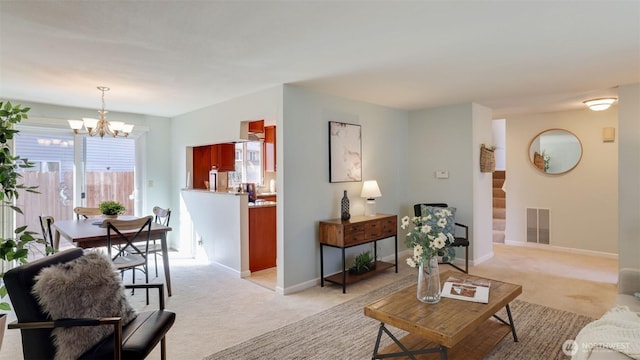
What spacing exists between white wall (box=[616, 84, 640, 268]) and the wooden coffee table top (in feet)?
7.66

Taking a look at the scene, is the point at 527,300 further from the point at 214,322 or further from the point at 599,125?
the point at 599,125

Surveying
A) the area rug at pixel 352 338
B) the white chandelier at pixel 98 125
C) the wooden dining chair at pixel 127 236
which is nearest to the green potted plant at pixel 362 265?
the area rug at pixel 352 338

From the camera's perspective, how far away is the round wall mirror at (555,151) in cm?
557

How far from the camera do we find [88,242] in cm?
328

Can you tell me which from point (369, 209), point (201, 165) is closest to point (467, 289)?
point (369, 209)

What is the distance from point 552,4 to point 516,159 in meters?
4.75

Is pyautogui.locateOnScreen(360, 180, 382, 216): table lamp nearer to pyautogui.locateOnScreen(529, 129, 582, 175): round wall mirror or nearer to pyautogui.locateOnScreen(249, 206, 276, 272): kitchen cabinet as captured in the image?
pyautogui.locateOnScreen(249, 206, 276, 272): kitchen cabinet

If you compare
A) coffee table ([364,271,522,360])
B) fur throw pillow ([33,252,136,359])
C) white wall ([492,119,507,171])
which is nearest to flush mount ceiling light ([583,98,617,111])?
white wall ([492,119,507,171])

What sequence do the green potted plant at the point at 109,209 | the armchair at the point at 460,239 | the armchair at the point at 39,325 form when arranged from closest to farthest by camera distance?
1. the armchair at the point at 39,325
2. the green potted plant at the point at 109,209
3. the armchair at the point at 460,239

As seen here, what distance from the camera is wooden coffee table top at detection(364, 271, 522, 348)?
1.95 meters

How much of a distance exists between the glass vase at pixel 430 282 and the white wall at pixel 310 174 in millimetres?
1782

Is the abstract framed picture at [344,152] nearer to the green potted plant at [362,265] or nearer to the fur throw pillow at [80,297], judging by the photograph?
the green potted plant at [362,265]

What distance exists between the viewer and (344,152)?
4.44 metres

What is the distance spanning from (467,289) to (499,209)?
527cm
